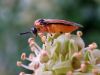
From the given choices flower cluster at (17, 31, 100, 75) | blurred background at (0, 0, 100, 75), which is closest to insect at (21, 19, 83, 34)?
flower cluster at (17, 31, 100, 75)

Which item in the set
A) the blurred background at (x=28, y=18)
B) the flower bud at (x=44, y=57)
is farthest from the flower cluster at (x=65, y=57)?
the blurred background at (x=28, y=18)

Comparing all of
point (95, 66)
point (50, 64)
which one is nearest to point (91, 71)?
point (95, 66)

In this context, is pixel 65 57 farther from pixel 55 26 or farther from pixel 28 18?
pixel 28 18

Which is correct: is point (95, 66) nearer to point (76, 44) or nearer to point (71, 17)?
point (76, 44)

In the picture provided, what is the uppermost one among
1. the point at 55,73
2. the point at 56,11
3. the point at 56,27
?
the point at 56,11

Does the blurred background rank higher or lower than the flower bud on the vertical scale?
higher

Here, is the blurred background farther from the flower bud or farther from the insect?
the flower bud

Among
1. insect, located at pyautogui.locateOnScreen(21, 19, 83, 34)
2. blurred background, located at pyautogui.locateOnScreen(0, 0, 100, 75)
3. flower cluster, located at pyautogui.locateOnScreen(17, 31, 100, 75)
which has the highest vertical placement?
blurred background, located at pyautogui.locateOnScreen(0, 0, 100, 75)
